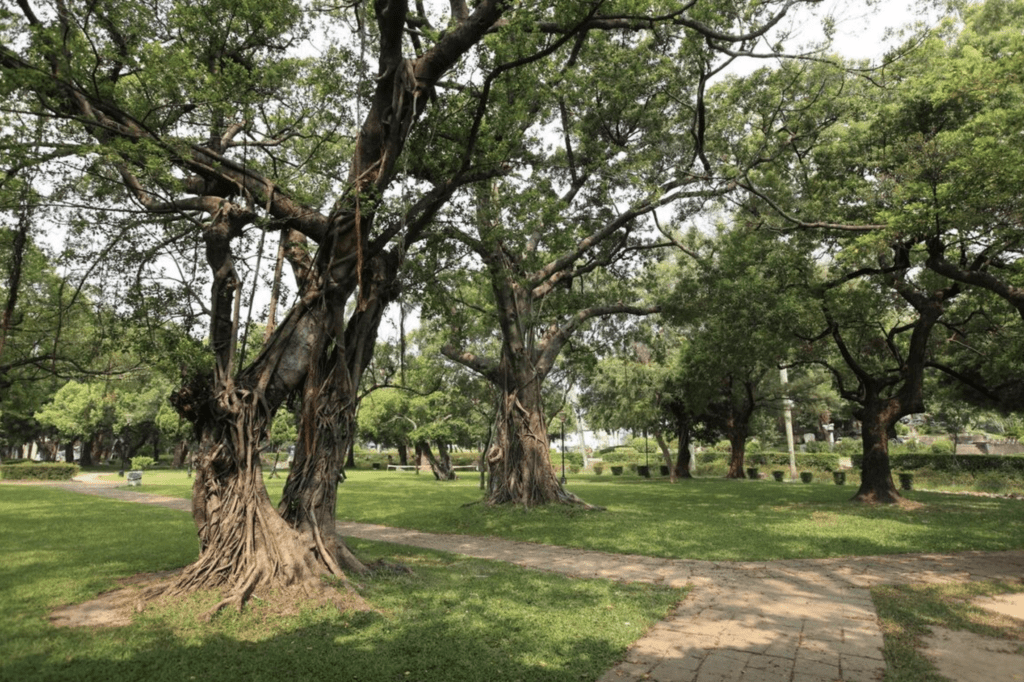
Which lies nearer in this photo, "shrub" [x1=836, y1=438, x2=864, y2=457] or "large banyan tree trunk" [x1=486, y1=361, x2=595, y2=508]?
"large banyan tree trunk" [x1=486, y1=361, x2=595, y2=508]

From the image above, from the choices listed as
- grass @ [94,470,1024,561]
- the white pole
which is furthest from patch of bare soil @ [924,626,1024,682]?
the white pole

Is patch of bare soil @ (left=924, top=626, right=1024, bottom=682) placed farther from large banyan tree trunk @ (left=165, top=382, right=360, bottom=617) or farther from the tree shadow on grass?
large banyan tree trunk @ (left=165, top=382, right=360, bottom=617)

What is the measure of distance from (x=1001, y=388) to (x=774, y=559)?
42.4 feet

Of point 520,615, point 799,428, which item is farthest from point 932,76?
point 799,428

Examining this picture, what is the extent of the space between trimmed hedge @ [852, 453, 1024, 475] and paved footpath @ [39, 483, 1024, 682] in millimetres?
22794

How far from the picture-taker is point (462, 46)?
6.87 meters

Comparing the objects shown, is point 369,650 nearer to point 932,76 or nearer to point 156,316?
point 156,316

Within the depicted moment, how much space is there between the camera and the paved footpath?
14.8ft

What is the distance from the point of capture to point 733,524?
12.6 m

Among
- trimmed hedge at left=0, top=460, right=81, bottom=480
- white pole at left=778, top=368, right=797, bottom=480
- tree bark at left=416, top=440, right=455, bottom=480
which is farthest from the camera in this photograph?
tree bark at left=416, top=440, right=455, bottom=480

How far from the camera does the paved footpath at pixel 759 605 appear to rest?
14.8 ft

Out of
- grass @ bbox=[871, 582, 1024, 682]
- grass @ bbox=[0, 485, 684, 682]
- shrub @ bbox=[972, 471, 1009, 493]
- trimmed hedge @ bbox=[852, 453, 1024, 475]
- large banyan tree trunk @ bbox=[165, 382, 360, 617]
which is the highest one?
large banyan tree trunk @ bbox=[165, 382, 360, 617]

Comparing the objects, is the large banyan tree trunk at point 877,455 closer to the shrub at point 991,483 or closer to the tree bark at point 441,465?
the shrub at point 991,483

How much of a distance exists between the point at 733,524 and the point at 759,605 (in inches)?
263
